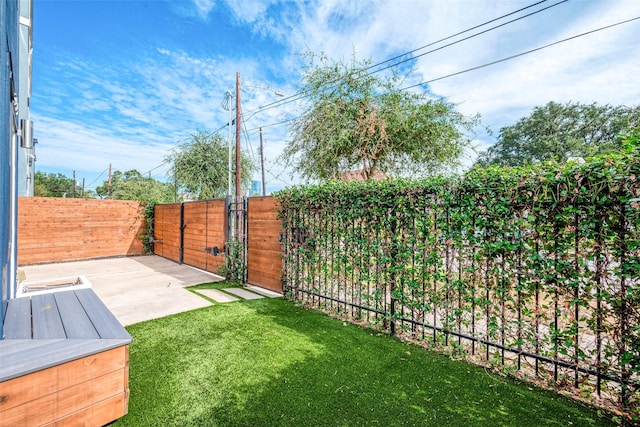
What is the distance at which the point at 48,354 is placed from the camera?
147cm

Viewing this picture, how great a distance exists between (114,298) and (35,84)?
9990 mm

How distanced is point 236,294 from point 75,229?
7.53 meters

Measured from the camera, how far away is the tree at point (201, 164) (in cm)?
1325

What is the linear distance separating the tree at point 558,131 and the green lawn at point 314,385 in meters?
22.5

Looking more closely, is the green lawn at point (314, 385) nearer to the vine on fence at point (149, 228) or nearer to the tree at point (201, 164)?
the vine on fence at point (149, 228)

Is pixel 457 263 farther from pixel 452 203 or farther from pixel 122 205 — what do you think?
pixel 122 205

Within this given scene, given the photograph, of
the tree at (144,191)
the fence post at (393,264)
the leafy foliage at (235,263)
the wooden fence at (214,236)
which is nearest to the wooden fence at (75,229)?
the wooden fence at (214,236)

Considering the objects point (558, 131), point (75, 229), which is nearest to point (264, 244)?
point (75, 229)

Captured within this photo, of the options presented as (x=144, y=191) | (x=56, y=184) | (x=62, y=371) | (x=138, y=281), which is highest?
(x=56, y=184)

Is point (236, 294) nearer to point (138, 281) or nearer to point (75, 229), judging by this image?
point (138, 281)

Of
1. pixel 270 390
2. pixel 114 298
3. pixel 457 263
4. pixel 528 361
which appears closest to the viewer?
pixel 270 390

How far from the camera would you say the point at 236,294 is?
5141mm

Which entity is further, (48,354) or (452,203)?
(452,203)

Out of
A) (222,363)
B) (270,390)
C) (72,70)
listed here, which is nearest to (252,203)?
(222,363)
